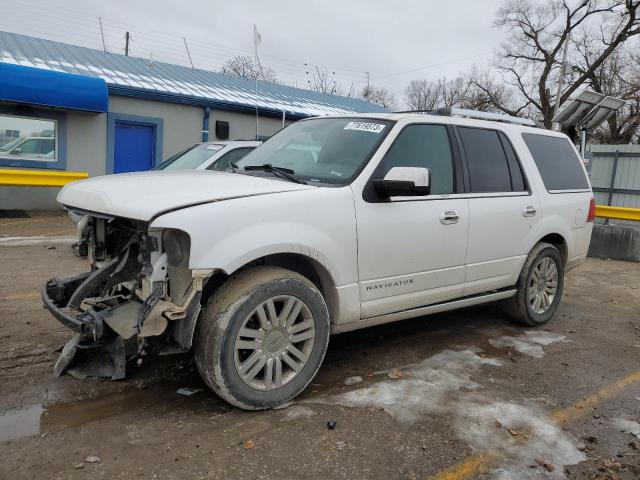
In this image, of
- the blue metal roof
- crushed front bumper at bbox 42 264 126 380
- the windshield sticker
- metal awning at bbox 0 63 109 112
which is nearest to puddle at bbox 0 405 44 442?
crushed front bumper at bbox 42 264 126 380

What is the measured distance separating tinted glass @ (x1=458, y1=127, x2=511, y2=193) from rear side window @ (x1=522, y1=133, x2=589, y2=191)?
55cm

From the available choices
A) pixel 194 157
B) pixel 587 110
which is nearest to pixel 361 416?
pixel 194 157

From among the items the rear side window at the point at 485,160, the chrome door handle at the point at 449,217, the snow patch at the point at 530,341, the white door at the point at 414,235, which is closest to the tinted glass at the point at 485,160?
the rear side window at the point at 485,160

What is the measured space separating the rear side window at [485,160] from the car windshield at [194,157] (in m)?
4.27

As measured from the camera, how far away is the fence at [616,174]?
11539mm

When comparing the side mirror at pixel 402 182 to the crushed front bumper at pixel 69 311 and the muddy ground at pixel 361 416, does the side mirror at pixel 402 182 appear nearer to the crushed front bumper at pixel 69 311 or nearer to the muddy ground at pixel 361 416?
the muddy ground at pixel 361 416

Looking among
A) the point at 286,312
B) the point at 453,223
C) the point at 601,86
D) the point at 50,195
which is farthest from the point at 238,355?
the point at 601,86

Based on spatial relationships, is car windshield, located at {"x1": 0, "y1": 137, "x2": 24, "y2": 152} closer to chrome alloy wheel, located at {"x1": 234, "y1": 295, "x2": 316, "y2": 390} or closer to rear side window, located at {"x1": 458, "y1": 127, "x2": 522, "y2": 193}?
rear side window, located at {"x1": 458, "y1": 127, "x2": 522, "y2": 193}

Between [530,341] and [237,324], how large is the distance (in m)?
3.16

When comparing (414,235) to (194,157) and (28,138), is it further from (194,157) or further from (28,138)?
(28,138)

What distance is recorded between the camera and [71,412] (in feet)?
10.4

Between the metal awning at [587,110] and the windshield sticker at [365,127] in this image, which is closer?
the windshield sticker at [365,127]

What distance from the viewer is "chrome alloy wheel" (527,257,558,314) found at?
5289 millimetres

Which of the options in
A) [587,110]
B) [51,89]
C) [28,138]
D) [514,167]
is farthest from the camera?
[28,138]
